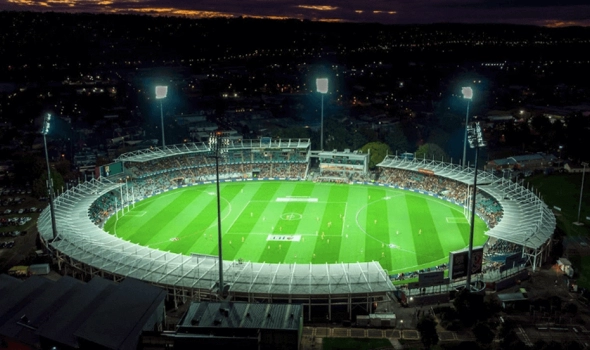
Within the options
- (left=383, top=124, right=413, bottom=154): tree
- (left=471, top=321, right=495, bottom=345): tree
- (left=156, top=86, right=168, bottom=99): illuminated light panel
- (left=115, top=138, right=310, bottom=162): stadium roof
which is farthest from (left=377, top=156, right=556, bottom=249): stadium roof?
(left=156, top=86, right=168, bottom=99): illuminated light panel

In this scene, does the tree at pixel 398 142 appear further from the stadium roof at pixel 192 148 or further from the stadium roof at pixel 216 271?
the stadium roof at pixel 216 271

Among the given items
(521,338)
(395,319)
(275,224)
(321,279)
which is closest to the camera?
(521,338)

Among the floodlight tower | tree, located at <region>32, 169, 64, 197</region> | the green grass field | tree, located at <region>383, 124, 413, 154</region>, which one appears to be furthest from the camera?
tree, located at <region>383, 124, 413, 154</region>

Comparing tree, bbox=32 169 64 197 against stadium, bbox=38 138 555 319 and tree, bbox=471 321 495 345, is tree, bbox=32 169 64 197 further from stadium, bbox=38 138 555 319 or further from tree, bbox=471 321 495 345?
tree, bbox=471 321 495 345

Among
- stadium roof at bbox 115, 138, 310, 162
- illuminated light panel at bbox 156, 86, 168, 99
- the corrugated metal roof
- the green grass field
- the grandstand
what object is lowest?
the green grass field

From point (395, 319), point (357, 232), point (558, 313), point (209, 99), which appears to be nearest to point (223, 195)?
point (357, 232)

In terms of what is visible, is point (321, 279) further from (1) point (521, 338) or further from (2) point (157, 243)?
(2) point (157, 243)
